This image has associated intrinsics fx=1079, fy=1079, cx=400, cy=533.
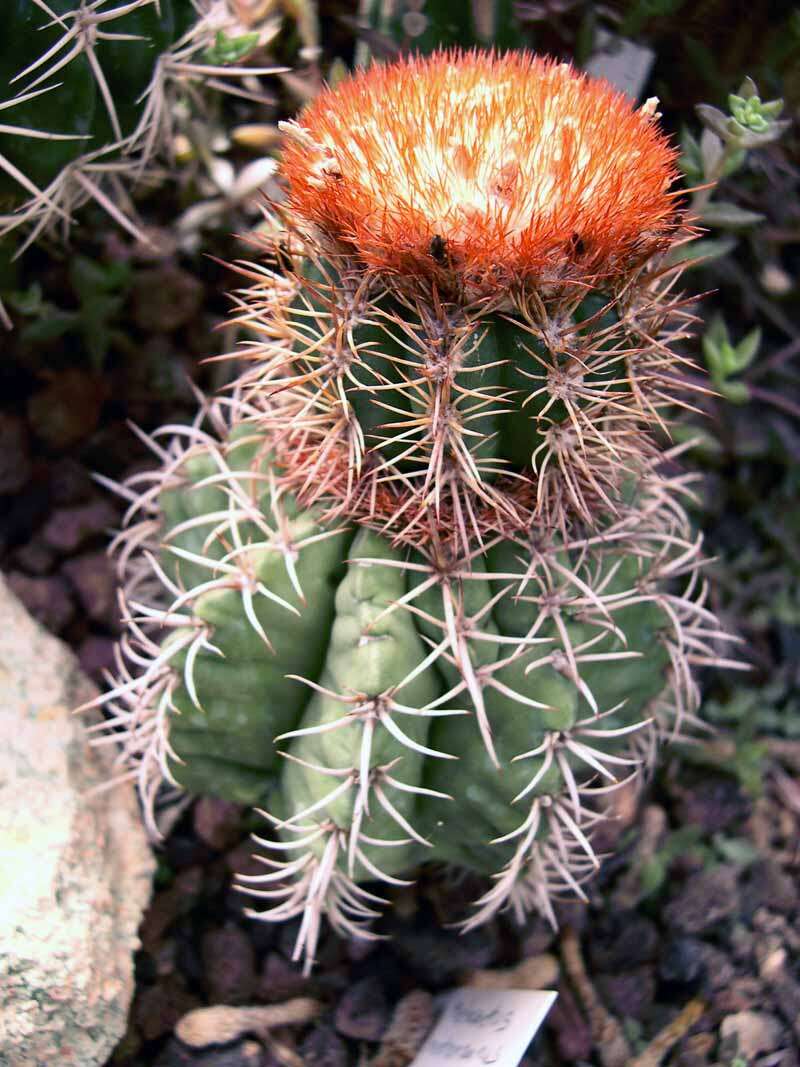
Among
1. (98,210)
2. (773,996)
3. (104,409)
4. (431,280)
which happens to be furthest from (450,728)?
(98,210)

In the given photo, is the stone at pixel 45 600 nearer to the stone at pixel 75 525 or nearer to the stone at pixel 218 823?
the stone at pixel 75 525

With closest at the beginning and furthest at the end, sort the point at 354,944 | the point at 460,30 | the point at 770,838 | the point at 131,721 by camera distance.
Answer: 1. the point at 131,721
2. the point at 354,944
3. the point at 460,30
4. the point at 770,838

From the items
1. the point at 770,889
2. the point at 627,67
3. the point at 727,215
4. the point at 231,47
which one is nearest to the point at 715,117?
the point at 727,215

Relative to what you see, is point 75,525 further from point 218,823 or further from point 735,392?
point 735,392

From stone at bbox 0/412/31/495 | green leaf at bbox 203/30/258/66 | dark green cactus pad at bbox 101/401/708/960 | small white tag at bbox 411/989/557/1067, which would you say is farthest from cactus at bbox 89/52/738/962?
stone at bbox 0/412/31/495

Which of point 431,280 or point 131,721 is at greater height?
point 431,280

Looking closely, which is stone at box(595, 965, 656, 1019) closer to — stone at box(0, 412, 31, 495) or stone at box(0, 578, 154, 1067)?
stone at box(0, 578, 154, 1067)

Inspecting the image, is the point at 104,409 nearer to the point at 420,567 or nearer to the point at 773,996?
the point at 420,567
